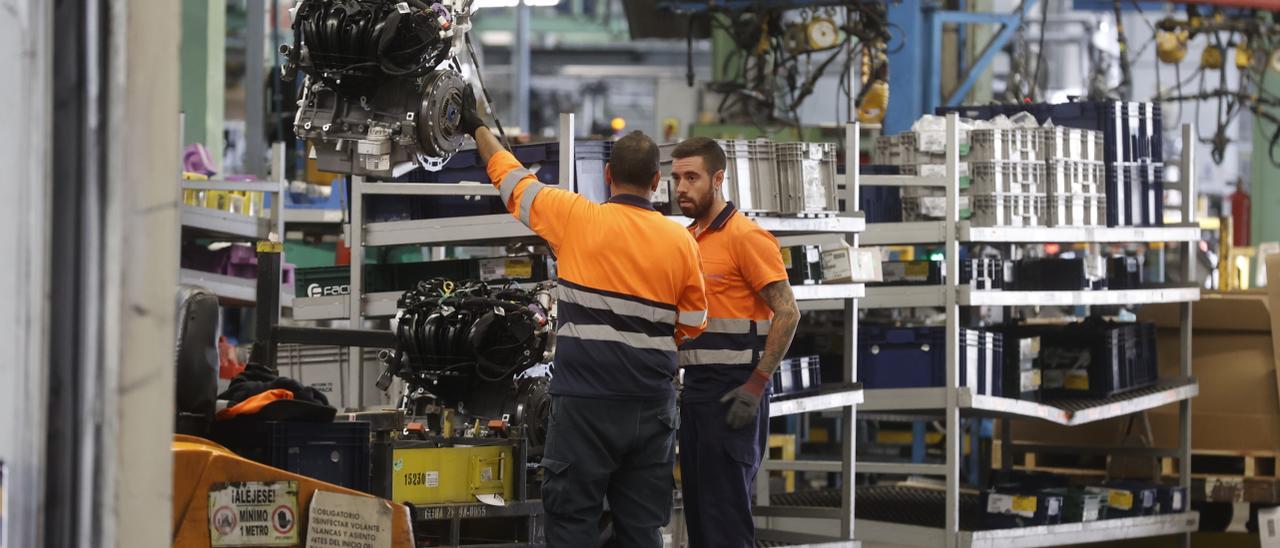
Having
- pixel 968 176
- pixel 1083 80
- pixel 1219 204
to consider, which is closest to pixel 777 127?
pixel 968 176

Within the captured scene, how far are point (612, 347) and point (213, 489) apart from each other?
3.80ft

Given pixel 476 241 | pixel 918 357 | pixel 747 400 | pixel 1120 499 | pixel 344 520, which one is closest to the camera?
pixel 344 520

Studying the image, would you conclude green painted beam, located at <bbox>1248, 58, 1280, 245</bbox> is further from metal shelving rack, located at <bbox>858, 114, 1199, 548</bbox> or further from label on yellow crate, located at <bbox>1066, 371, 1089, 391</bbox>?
label on yellow crate, located at <bbox>1066, 371, 1089, 391</bbox>

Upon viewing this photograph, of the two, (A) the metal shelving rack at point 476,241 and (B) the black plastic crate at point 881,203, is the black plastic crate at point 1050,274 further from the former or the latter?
(A) the metal shelving rack at point 476,241

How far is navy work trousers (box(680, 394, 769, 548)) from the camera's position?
17.7ft

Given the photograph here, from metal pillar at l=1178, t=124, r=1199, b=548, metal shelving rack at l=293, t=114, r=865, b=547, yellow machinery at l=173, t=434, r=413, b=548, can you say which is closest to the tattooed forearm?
metal shelving rack at l=293, t=114, r=865, b=547

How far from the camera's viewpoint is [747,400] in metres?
5.27

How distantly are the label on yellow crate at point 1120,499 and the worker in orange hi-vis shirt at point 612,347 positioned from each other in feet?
12.5

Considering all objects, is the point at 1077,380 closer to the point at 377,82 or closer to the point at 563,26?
the point at 377,82

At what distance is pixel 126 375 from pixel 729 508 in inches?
123

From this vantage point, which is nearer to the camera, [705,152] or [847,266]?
[705,152]

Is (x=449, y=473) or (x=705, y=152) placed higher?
(x=705, y=152)

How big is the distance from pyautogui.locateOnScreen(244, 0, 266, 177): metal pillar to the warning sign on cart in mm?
6917

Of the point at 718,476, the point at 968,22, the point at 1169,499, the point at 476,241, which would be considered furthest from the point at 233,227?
the point at 968,22
